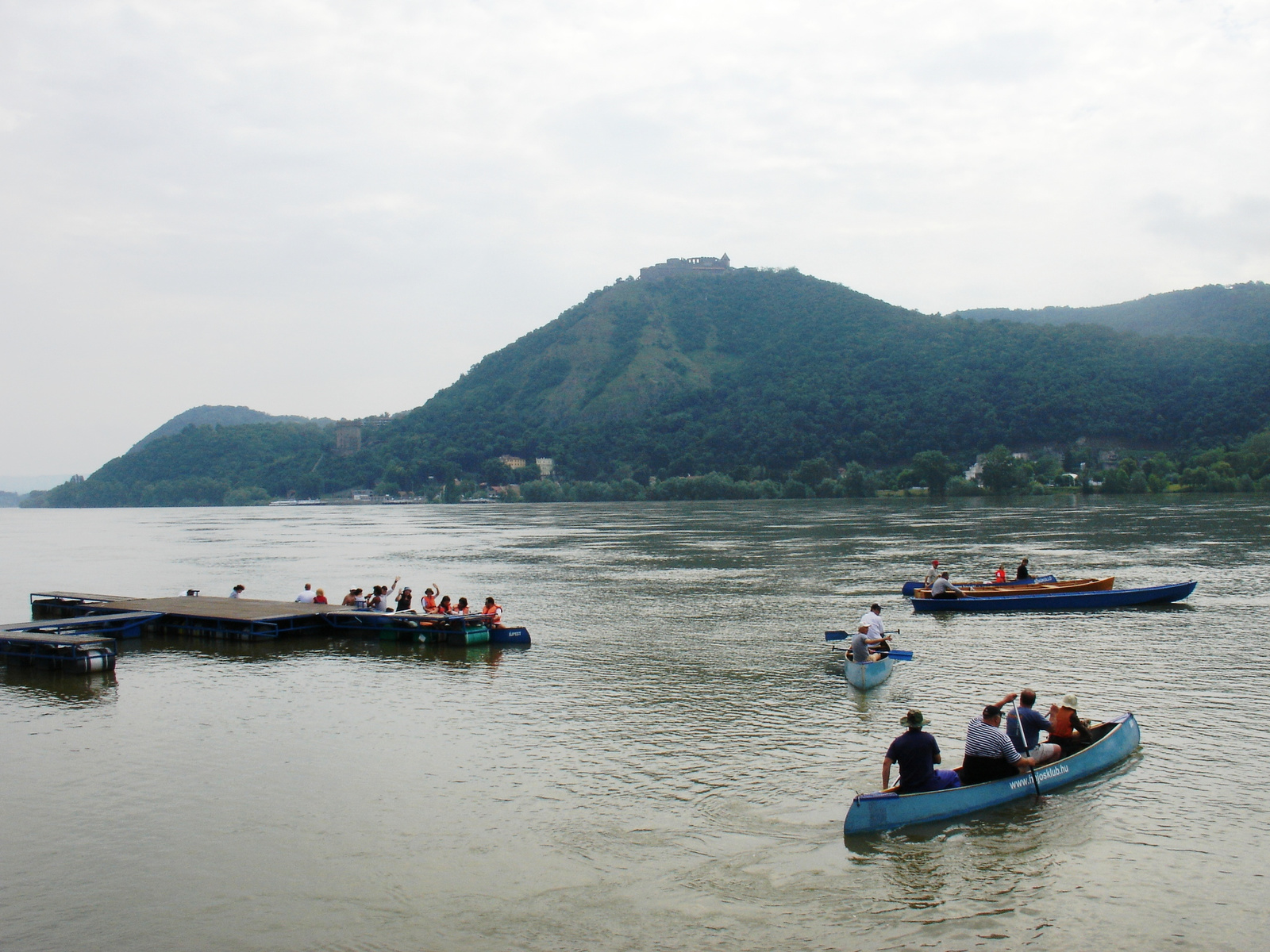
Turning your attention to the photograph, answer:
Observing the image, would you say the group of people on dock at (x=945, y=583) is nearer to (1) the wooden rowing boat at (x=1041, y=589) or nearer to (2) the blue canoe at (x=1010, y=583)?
(2) the blue canoe at (x=1010, y=583)

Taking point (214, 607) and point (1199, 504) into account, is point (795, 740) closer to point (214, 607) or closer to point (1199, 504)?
point (214, 607)

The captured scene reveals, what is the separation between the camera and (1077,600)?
3534cm

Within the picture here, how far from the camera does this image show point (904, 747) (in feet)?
44.0

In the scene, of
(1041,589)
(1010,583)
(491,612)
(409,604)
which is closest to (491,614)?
(491,612)

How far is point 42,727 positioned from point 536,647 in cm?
1397

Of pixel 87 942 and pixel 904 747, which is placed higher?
pixel 904 747

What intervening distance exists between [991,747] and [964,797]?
3.17ft

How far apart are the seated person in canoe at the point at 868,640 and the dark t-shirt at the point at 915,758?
30.9 ft

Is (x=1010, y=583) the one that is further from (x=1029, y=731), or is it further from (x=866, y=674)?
(x=1029, y=731)

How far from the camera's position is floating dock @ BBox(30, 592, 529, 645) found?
99.8 feet

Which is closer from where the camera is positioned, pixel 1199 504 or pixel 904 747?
pixel 904 747

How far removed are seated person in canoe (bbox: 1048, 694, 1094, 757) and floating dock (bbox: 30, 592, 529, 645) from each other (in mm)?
18203

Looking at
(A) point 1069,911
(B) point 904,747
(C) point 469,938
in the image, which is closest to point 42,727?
(C) point 469,938

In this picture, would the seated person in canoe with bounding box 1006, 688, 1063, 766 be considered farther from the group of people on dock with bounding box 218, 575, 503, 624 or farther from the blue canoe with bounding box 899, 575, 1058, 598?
the blue canoe with bounding box 899, 575, 1058, 598
